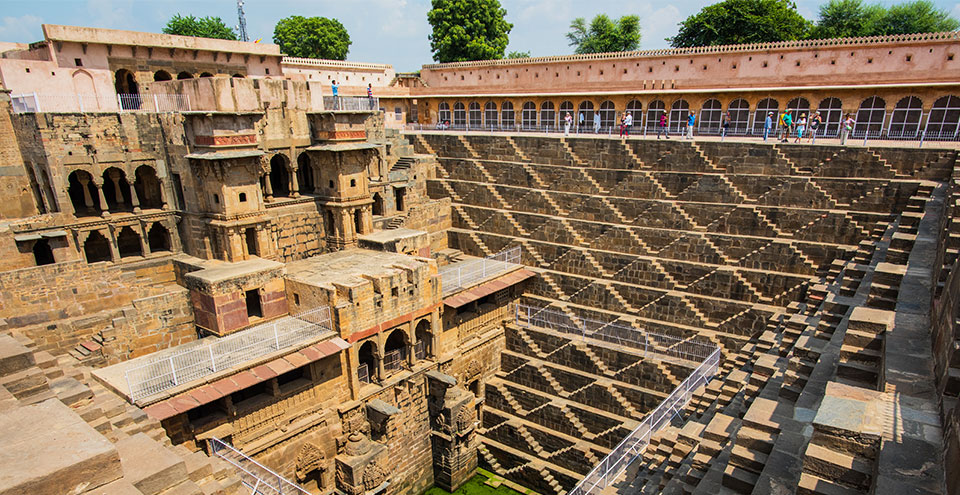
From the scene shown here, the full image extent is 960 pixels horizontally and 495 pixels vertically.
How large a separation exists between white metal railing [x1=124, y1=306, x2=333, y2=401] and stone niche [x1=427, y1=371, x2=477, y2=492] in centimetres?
452

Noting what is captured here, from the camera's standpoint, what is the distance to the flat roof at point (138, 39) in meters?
17.9

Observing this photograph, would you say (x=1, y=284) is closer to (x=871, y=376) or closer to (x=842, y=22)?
(x=871, y=376)

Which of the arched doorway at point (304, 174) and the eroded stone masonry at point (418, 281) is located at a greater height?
the arched doorway at point (304, 174)

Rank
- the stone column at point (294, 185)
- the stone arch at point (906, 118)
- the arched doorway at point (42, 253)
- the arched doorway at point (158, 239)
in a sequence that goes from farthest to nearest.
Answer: the stone arch at point (906, 118) < the stone column at point (294, 185) < the arched doorway at point (158, 239) < the arched doorway at point (42, 253)

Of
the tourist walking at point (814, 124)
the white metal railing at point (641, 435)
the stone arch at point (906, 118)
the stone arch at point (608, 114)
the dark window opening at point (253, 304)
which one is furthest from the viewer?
the stone arch at point (608, 114)

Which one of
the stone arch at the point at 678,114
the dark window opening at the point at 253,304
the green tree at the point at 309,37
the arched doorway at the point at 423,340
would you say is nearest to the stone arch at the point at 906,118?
the stone arch at the point at 678,114

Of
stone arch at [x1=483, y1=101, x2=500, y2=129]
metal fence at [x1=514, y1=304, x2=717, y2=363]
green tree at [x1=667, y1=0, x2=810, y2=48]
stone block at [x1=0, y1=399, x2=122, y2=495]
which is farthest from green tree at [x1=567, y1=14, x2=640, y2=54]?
stone block at [x1=0, y1=399, x2=122, y2=495]

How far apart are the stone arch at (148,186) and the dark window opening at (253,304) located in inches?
186

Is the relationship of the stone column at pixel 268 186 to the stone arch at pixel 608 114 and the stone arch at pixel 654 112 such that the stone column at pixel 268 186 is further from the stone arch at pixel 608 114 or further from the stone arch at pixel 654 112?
the stone arch at pixel 654 112

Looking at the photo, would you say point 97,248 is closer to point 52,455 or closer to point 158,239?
point 158,239

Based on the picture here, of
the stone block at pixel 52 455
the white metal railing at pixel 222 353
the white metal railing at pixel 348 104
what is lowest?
the white metal railing at pixel 222 353

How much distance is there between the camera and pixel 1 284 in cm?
1330

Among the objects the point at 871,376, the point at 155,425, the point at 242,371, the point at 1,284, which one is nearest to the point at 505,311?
the point at 242,371

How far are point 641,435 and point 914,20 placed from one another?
149 ft
